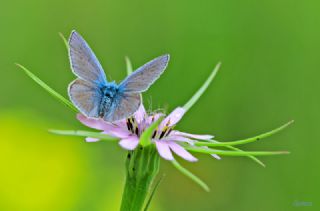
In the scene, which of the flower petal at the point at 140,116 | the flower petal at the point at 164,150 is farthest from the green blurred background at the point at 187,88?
the flower petal at the point at 164,150

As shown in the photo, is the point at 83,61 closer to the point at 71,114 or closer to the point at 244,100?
the point at 71,114

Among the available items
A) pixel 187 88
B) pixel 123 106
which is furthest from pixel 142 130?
pixel 187 88

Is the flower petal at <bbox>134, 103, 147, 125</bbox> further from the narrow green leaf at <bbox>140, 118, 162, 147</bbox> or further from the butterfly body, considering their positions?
the narrow green leaf at <bbox>140, 118, 162, 147</bbox>

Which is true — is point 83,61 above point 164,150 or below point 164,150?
above

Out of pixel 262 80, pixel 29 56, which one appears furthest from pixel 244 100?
pixel 29 56

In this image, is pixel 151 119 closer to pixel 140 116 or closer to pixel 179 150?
pixel 140 116

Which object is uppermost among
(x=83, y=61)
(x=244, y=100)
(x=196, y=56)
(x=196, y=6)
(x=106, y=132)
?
(x=196, y=6)
